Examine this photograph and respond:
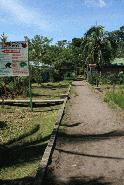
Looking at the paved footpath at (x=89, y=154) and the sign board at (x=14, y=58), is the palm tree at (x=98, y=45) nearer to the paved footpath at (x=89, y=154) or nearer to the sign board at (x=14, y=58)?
the sign board at (x=14, y=58)

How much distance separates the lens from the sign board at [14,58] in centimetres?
1989

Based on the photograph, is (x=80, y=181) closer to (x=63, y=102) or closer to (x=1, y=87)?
(x=63, y=102)

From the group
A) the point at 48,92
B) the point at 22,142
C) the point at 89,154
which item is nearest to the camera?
the point at 89,154

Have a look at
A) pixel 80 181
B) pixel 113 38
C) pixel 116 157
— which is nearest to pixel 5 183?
pixel 80 181

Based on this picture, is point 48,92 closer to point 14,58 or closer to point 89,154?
point 14,58

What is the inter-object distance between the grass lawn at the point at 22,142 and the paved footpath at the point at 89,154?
1.90ft

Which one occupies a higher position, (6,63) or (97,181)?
(6,63)

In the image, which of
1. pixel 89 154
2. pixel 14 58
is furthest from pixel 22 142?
pixel 14 58

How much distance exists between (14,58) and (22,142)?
8.26 meters

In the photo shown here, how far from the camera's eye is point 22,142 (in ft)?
41.7

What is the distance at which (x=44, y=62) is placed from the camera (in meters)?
58.7

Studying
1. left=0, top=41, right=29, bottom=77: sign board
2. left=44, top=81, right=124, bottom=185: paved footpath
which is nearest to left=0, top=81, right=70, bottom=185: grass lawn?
left=44, top=81, right=124, bottom=185: paved footpath

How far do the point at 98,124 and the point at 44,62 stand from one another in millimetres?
44776

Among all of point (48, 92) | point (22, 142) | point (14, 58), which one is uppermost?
point (14, 58)
